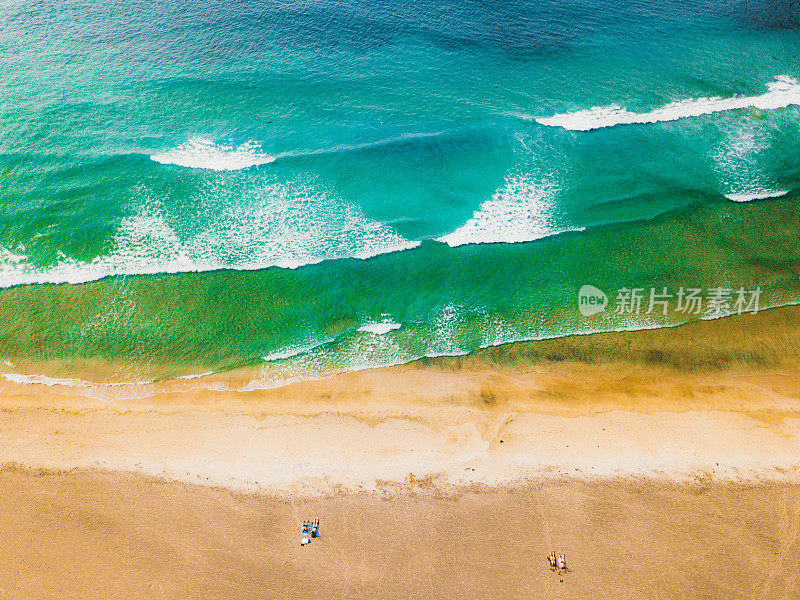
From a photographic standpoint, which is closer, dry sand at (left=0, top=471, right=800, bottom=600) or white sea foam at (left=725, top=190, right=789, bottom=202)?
dry sand at (left=0, top=471, right=800, bottom=600)

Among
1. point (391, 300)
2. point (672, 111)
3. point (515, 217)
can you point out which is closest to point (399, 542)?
point (391, 300)

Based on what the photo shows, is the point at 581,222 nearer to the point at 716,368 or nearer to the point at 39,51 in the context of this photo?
the point at 716,368

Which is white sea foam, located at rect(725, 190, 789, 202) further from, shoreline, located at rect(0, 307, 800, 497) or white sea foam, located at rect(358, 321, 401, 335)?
white sea foam, located at rect(358, 321, 401, 335)

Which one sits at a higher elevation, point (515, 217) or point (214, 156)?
point (214, 156)

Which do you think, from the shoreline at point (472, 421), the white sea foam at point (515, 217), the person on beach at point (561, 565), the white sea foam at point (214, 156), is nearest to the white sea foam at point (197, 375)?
the shoreline at point (472, 421)

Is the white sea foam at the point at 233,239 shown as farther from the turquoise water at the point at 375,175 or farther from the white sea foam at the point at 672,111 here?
the white sea foam at the point at 672,111

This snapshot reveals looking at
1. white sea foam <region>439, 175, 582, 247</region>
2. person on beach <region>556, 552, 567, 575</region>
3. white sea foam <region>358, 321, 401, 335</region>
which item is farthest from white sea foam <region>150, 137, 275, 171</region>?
person on beach <region>556, 552, 567, 575</region>

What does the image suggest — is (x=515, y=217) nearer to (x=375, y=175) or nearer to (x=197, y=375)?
(x=375, y=175)
